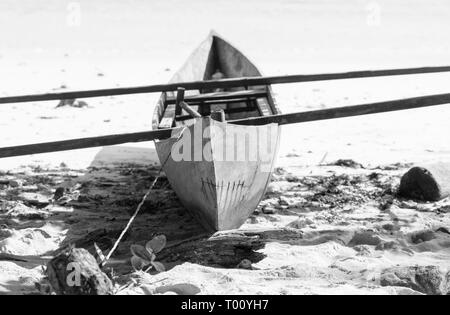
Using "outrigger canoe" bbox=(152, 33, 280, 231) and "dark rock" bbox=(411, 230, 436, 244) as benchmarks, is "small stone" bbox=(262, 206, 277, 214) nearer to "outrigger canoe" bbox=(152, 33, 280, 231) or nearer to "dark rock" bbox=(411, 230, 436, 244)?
"outrigger canoe" bbox=(152, 33, 280, 231)

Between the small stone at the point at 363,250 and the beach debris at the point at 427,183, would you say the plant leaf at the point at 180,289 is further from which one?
the beach debris at the point at 427,183

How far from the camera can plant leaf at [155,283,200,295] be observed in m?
3.78

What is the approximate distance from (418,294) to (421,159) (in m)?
3.25

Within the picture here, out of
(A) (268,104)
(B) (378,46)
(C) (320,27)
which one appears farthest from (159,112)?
(C) (320,27)

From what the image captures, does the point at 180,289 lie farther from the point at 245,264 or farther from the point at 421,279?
the point at 421,279

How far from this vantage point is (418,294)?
3.71 m

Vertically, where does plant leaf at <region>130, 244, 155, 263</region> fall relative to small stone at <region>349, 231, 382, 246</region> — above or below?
above

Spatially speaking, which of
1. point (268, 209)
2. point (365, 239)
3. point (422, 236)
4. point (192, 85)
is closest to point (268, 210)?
point (268, 209)

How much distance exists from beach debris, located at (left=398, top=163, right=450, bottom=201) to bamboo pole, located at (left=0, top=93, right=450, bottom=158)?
26.2 inches

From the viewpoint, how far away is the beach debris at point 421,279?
3.85 meters

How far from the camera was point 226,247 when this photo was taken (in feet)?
14.9

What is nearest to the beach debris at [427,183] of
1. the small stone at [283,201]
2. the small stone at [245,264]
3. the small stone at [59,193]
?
the small stone at [283,201]

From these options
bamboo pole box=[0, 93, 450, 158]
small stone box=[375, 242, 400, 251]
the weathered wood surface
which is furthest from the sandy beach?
the weathered wood surface

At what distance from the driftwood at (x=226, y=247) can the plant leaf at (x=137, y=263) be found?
0.22m
